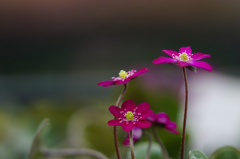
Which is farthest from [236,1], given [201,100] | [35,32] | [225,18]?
[201,100]

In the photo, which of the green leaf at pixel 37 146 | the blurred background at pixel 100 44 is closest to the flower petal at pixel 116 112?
the green leaf at pixel 37 146

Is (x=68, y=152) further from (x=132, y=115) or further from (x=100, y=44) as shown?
(x=100, y=44)

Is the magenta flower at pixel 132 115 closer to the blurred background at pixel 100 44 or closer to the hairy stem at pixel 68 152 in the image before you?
the hairy stem at pixel 68 152

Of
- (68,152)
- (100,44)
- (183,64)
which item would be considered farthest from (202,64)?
(100,44)

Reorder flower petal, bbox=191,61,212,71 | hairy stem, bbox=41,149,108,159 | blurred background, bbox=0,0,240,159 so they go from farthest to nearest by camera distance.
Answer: blurred background, bbox=0,0,240,159, hairy stem, bbox=41,149,108,159, flower petal, bbox=191,61,212,71

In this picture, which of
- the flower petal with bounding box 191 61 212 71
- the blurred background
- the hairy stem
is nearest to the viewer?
the flower petal with bounding box 191 61 212 71

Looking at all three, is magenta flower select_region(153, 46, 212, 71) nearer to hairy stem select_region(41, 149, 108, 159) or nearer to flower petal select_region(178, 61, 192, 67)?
flower petal select_region(178, 61, 192, 67)

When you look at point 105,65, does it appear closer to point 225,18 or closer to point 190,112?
point 225,18

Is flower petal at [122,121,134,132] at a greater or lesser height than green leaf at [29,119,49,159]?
lesser

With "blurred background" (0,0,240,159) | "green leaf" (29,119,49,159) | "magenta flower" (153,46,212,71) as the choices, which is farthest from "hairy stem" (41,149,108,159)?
"blurred background" (0,0,240,159)
